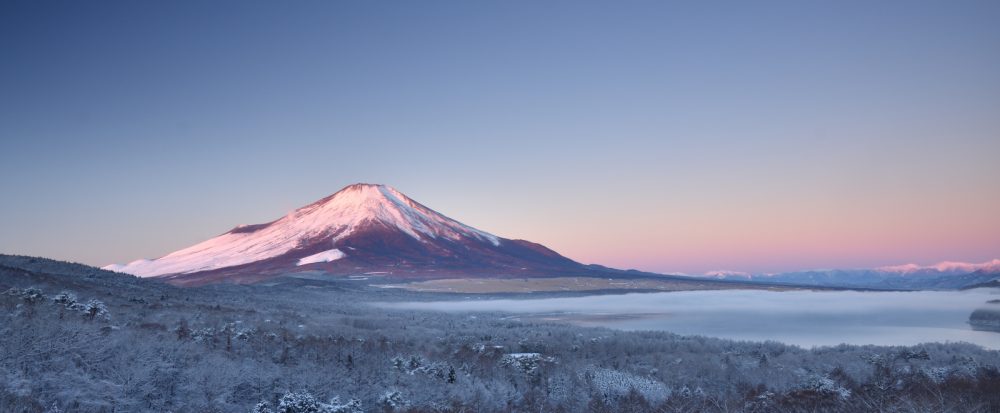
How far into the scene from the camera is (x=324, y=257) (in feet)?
556

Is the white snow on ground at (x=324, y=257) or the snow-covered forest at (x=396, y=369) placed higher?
the white snow on ground at (x=324, y=257)

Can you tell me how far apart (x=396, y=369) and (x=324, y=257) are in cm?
15918

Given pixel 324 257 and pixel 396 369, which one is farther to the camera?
pixel 324 257

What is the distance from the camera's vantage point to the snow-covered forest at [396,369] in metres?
11.6

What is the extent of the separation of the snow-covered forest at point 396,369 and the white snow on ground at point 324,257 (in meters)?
140

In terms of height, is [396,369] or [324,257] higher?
[324,257]

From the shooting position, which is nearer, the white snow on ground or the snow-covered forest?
the snow-covered forest

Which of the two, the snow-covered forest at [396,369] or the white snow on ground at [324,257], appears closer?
the snow-covered forest at [396,369]

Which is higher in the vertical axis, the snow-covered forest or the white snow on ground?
the white snow on ground

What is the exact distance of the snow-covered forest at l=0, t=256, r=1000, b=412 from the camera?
1164 cm

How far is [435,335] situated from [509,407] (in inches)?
567

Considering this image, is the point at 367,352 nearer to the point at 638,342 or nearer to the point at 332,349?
the point at 332,349

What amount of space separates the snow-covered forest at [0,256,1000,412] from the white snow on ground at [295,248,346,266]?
140214 mm

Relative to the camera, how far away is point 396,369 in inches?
683
